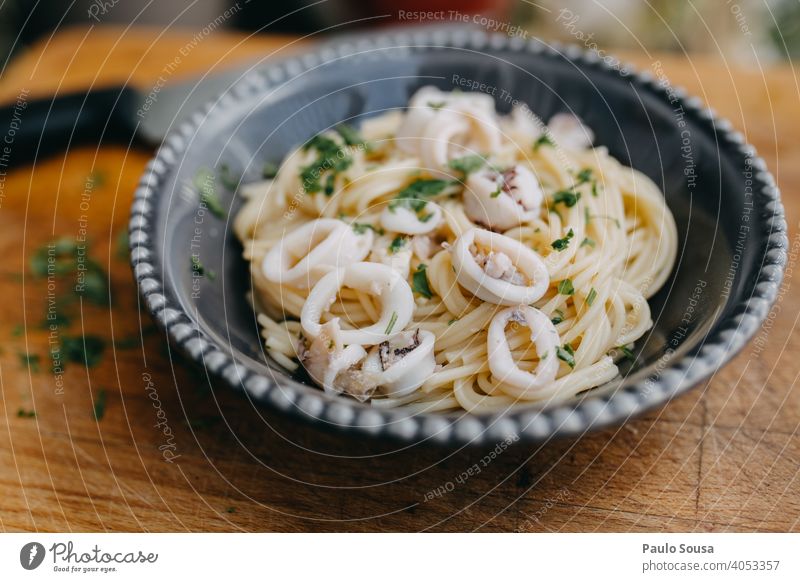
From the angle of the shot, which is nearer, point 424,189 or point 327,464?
point 327,464

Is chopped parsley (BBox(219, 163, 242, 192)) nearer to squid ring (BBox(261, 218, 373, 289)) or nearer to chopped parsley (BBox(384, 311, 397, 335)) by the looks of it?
squid ring (BBox(261, 218, 373, 289))

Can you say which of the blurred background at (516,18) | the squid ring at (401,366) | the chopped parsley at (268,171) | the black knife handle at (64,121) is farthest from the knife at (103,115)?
the squid ring at (401,366)

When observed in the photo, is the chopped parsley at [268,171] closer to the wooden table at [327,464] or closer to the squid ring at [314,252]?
the squid ring at [314,252]

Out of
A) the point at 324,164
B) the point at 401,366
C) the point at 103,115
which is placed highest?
the point at 103,115

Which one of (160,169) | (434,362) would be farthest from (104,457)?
(434,362)

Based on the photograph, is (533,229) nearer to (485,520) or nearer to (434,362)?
(434,362)
